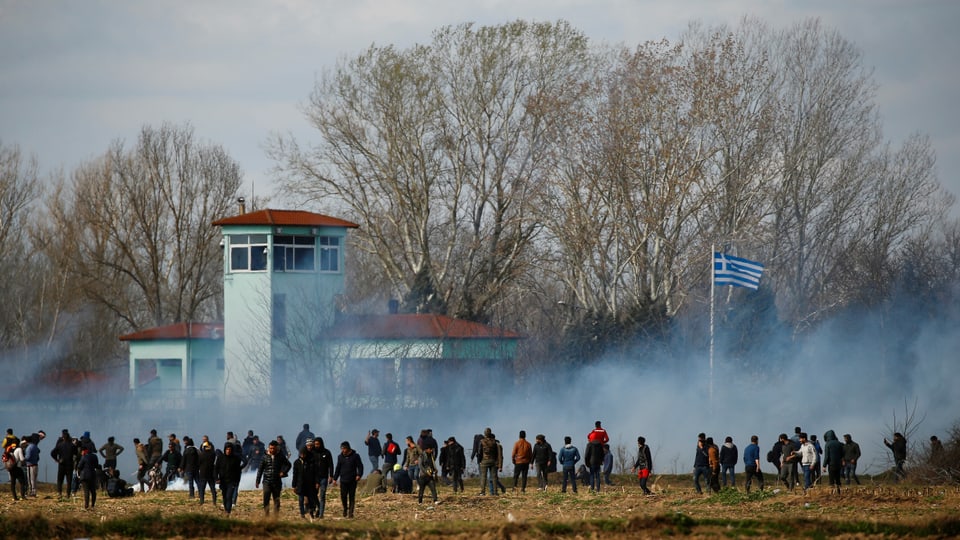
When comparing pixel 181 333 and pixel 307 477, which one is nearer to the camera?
pixel 307 477

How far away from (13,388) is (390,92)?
26088 millimetres

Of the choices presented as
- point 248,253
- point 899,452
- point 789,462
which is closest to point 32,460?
point 789,462

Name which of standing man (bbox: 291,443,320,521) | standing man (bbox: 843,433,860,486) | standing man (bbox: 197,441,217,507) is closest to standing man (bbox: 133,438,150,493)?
standing man (bbox: 197,441,217,507)

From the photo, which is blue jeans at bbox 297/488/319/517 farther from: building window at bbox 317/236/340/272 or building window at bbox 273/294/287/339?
building window at bbox 317/236/340/272

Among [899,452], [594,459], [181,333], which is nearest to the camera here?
[594,459]

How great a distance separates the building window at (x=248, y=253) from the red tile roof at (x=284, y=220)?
0.70 meters

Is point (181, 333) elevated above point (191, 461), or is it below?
above

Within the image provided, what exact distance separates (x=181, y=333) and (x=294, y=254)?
8.75 meters

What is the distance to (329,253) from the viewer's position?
65.2m

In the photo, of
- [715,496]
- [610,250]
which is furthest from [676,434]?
[715,496]

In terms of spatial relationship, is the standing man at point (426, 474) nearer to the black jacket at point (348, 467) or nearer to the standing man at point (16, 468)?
the black jacket at point (348, 467)

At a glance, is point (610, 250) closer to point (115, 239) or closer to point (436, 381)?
point (436, 381)

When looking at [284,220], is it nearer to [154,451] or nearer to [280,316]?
[280,316]

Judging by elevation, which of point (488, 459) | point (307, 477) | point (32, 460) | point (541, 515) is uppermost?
point (32, 460)
